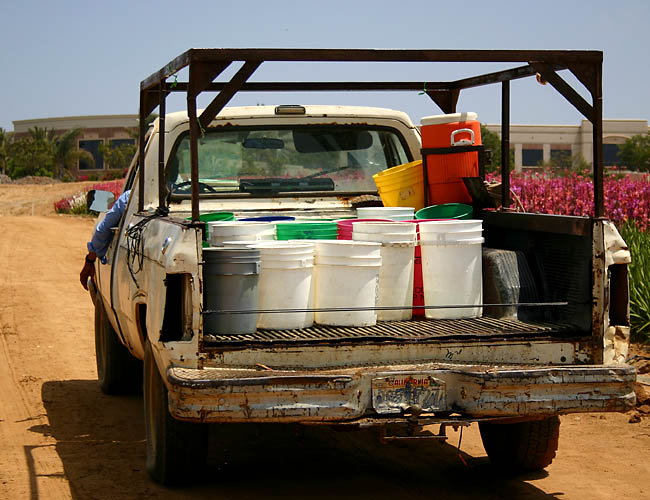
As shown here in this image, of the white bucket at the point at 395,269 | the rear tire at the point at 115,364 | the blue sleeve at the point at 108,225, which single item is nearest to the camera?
the white bucket at the point at 395,269

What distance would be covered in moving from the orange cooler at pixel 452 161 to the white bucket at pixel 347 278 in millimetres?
1635

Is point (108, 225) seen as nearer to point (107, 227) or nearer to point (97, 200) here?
point (107, 227)

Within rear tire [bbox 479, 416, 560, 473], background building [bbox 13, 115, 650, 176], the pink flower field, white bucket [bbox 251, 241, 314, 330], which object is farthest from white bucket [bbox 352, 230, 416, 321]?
background building [bbox 13, 115, 650, 176]

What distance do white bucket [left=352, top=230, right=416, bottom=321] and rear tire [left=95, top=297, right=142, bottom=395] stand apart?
2.91 meters

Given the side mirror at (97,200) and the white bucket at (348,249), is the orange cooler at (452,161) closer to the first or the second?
the white bucket at (348,249)

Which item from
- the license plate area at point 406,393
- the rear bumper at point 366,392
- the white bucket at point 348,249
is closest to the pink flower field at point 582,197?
the white bucket at point 348,249

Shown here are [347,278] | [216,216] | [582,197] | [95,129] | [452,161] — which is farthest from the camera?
[95,129]

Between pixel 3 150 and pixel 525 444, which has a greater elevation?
pixel 3 150

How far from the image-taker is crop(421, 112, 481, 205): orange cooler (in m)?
6.49

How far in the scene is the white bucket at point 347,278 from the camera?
4.95 meters

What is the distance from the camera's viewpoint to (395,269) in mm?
5172

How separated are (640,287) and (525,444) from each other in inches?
Answer: 174

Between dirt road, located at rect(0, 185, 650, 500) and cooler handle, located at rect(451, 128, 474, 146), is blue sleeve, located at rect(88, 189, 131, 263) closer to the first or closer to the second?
dirt road, located at rect(0, 185, 650, 500)

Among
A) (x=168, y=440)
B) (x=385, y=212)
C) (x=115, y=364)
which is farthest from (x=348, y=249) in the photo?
(x=115, y=364)
